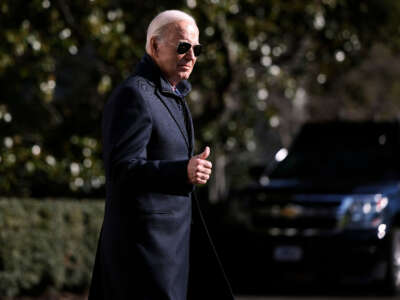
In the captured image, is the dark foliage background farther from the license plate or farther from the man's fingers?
the man's fingers

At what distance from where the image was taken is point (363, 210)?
11.8 metres

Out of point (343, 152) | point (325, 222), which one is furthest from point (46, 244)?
point (343, 152)

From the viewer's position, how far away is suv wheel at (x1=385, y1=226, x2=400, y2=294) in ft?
38.2

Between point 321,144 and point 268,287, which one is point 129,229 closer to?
point 268,287

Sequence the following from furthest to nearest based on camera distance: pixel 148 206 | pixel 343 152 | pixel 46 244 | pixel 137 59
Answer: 1. pixel 137 59
2. pixel 343 152
3. pixel 46 244
4. pixel 148 206

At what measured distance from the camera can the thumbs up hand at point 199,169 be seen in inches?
169

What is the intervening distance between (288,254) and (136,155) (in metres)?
7.53

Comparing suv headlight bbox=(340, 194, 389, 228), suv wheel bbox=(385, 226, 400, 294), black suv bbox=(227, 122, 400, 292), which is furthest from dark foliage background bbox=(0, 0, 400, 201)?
suv wheel bbox=(385, 226, 400, 294)

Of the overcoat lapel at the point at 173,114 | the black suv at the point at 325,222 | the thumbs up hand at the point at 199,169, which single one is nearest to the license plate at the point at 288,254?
the black suv at the point at 325,222

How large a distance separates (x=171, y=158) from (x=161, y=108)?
22cm

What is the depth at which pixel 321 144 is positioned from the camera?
13422 mm

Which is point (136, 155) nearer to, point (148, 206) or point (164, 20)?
point (148, 206)

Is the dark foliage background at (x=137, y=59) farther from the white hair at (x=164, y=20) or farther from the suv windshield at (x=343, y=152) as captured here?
the white hair at (x=164, y=20)

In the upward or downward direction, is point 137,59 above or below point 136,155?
above
